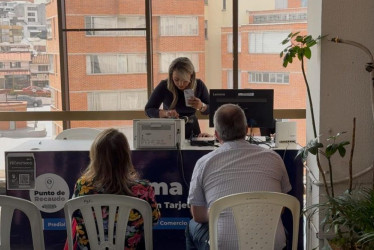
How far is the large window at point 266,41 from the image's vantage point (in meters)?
5.78

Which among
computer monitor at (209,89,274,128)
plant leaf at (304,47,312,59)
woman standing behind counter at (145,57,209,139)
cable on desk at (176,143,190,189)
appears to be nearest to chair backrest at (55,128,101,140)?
woman standing behind counter at (145,57,209,139)

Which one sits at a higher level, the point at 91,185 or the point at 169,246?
the point at 91,185

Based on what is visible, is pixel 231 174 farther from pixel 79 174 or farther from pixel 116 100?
pixel 116 100

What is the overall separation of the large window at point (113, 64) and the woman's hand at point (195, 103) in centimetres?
167

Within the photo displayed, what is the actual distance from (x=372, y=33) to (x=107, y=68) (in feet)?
11.2

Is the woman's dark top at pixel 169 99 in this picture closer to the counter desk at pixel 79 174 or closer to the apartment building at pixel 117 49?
the counter desk at pixel 79 174

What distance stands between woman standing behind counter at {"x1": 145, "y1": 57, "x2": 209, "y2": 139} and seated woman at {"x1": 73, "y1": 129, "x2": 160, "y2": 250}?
1608mm

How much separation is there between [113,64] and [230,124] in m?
3.25

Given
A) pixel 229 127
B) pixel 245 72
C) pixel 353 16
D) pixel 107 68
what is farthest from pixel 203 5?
pixel 229 127

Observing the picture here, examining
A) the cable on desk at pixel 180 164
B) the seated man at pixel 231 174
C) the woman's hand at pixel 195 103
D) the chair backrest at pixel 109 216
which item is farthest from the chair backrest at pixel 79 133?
the chair backrest at pixel 109 216

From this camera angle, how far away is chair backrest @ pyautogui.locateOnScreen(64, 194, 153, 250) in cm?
256

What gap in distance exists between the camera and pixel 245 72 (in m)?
5.85

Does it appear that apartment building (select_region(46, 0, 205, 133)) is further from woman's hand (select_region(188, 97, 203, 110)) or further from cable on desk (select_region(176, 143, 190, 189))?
cable on desk (select_region(176, 143, 190, 189))

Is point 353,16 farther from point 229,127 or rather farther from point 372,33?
point 229,127
